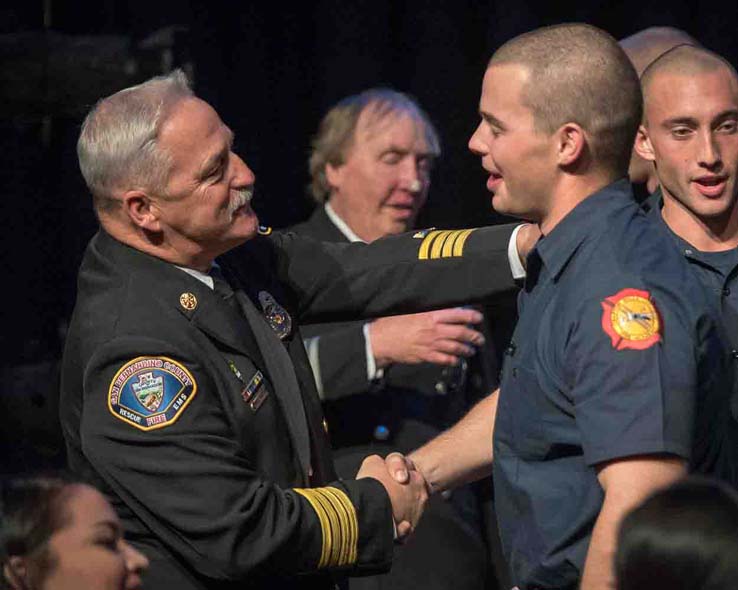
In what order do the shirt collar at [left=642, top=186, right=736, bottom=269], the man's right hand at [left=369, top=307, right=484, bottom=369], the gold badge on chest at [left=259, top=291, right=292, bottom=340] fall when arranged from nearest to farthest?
the gold badge on chest at [left=259, top=291, right=292, bottom=340]
the shirt collar at [left=642, top=186, right=736, bottom=269]
the man's right hand at [left=369, top=307, right=484, bottom=369]

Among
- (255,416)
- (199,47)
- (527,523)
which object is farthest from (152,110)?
(199,47)

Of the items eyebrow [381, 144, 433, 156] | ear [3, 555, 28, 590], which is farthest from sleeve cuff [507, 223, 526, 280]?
eyebrow [381, 144, 433, 156]

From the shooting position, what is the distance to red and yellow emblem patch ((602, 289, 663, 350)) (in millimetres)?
2354

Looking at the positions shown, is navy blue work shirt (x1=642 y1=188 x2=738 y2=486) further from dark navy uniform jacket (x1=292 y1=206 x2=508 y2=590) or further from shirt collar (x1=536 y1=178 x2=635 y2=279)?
dark navy uniform jacket (x1=292 y1=206 x2=508 y2=590)

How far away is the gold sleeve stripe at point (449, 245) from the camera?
124 inches

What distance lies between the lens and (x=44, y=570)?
2463 mm

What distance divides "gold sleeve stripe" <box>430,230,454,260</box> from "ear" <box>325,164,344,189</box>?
112cm

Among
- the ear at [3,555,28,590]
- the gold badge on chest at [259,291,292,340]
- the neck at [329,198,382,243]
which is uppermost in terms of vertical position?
the gold badge on chest at [259,291,292,340]

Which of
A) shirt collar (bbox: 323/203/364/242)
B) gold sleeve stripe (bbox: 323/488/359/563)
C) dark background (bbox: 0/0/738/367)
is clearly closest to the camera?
gold sleeve stripe (bbox: 323/488/359/563)

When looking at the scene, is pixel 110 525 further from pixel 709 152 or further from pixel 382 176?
pixel 382 176

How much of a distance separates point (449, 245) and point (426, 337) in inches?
21.8

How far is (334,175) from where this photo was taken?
4.34 metres

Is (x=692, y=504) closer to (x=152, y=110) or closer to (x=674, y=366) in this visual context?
(x=674, y=366)

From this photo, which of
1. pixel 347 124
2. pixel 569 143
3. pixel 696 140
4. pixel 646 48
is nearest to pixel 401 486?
pixel 569 143
